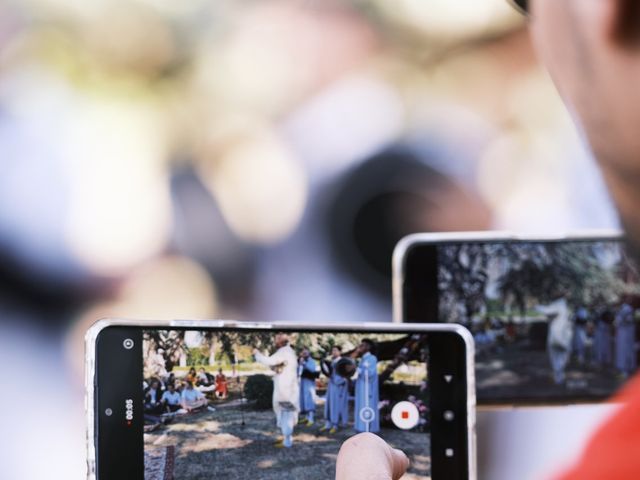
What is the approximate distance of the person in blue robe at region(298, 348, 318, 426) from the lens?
45cm

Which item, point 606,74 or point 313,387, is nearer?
point 606,74

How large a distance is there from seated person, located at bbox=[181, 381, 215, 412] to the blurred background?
121mm

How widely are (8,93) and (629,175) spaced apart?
50 centimetres

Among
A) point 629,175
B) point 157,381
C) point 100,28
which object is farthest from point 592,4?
point 100,28

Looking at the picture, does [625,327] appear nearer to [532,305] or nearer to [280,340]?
[532,305]

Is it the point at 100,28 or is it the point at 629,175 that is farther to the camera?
the point at 100,28

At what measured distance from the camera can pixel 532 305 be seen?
1.69ft

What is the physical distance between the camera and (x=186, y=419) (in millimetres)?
451

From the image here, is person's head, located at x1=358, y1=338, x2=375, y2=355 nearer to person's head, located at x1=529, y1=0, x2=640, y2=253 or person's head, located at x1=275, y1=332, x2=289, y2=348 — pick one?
person's head, located at x1=275, y1=332, x2=289, y2=348

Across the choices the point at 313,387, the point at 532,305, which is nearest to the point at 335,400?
the point at 313,387

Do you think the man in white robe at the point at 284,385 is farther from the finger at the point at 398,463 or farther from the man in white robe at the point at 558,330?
the man in white robe at the point at 558,330

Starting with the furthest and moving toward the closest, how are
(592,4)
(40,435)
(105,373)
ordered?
1. (40,435)
2. (105,373)
3. (592,4)

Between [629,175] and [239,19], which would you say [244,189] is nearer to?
[239,19]

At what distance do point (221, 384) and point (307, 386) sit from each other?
0.17 feet
